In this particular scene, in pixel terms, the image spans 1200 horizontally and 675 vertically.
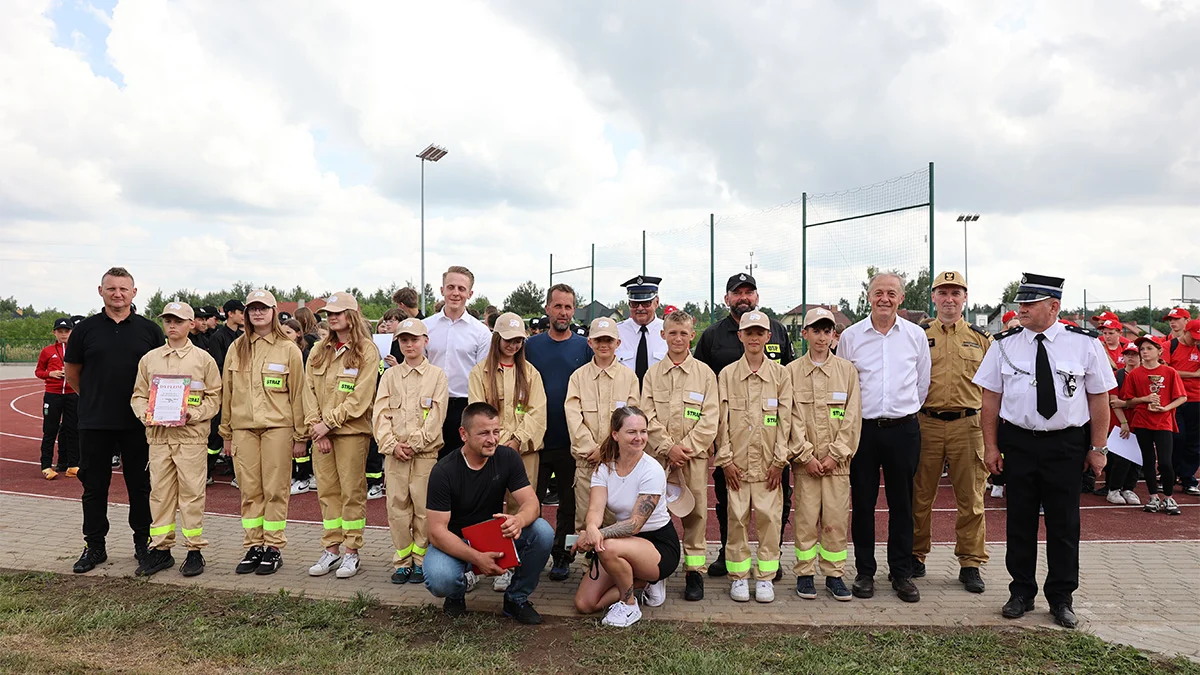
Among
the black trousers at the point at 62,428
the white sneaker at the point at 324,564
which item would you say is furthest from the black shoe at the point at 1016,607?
the black trousers at the point at 62,428

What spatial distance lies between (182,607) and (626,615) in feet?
9.86

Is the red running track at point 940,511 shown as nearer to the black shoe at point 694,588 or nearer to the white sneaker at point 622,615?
the black shoe at point 694,588

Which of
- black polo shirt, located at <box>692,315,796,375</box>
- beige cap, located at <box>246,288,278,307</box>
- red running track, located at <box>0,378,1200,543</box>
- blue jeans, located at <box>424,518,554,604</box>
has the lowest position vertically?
red running track, located at <box>0,378,1200,543</box>

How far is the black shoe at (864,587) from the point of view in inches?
202

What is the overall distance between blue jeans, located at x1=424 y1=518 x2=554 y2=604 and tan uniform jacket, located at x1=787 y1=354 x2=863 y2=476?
6.15ft

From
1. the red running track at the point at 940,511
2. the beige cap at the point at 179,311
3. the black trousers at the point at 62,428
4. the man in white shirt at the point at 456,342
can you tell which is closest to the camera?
the beige cap at the point at 179,311

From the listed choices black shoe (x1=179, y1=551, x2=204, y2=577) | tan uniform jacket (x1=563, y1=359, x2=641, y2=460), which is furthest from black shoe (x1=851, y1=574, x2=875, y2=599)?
black shoe (x1=179, y1=551, x2=204, y2=577)

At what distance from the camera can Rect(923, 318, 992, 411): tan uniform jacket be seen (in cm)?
538

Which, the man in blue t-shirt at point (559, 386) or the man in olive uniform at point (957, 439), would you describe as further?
the man in blue t-shirt at point (559, 386)

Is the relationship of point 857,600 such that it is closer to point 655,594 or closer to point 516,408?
point 655,594

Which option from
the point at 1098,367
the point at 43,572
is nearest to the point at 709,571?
the point at 1098,367

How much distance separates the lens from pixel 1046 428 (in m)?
4.73

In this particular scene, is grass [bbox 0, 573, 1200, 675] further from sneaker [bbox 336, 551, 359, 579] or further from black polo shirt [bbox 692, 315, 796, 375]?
black polo shirt [bbox 692, 315, 796, 375]

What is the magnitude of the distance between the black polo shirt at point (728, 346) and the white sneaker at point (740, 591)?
1557mm
